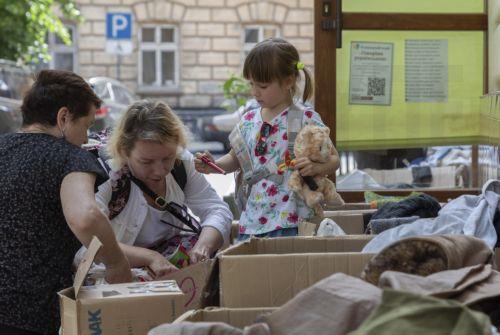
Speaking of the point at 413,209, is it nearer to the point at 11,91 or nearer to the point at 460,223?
the point at 460,223

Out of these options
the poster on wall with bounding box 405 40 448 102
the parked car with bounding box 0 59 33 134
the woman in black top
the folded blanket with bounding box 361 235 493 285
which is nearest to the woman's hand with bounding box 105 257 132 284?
the woman in black top

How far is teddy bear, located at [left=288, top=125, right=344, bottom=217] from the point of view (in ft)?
14.3

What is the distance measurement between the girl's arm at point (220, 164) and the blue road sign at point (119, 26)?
15.2 m

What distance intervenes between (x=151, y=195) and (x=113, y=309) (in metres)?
1.17

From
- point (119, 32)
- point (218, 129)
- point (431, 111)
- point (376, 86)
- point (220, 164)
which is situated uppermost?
point (119, 32)

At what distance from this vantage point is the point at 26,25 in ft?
56.7

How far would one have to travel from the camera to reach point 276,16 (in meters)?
28.6

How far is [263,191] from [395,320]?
249 cm

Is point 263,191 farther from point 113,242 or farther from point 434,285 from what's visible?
point 434,285

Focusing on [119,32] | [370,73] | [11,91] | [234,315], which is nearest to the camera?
[234,315]

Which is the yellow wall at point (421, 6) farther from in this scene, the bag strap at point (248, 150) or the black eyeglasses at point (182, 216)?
the black eyeglasses at point (182, 216)

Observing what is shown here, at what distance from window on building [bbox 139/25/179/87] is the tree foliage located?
34.4 ft

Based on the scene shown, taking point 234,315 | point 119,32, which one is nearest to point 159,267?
point 234,315

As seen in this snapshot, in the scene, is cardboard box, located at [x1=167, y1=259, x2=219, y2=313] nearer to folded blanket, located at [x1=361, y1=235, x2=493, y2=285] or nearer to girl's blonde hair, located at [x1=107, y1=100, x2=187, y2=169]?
girl's blonde hair, located at [x1=107, y1=100, x2=187, y2=169]
